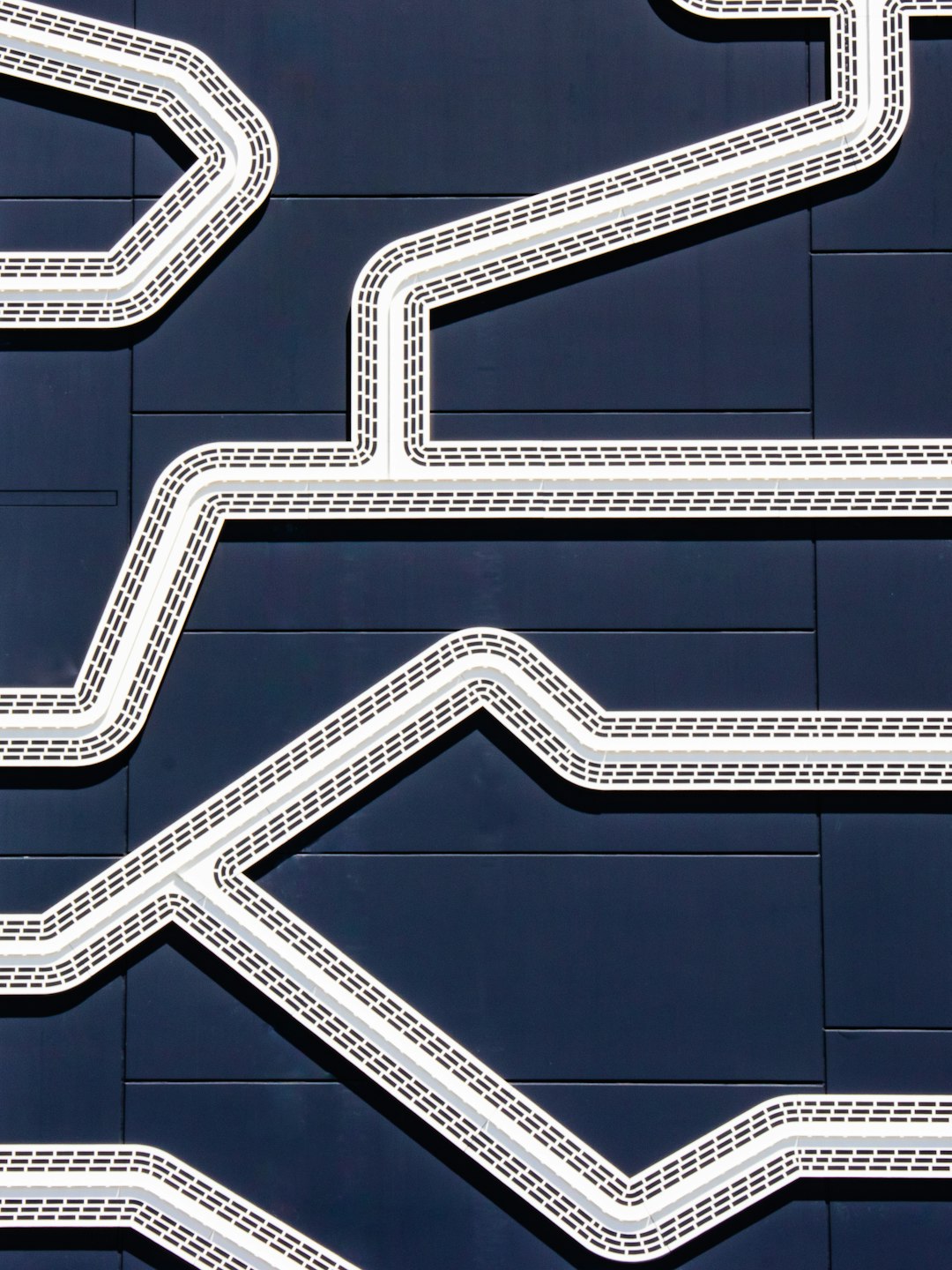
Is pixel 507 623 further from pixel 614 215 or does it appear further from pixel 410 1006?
pixel 614 215

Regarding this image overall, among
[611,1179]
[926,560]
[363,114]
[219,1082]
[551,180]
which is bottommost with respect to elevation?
[611,1179]

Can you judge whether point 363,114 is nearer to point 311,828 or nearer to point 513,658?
point 513,658

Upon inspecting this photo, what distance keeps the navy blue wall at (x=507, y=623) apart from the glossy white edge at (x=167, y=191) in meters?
0.18

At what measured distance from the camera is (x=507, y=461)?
702 centimetres

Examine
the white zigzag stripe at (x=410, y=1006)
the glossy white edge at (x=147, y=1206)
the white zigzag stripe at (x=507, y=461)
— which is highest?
the white zigzag stripe at (x=507, y=461)

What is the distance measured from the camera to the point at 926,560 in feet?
23.6

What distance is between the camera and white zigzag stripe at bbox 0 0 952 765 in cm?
703

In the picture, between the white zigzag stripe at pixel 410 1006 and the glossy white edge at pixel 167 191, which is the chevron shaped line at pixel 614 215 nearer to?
the glossy white edge at pixel 167 191

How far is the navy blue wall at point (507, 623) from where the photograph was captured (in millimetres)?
7004

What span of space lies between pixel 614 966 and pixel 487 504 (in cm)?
307

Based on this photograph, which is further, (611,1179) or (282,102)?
(282,102)

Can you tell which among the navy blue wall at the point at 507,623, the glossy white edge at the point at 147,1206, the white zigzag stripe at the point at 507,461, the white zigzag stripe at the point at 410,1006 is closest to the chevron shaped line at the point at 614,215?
the white zigzag stripe at the point at 507,461

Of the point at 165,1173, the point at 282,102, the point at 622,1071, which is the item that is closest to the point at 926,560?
the point at 622,1071

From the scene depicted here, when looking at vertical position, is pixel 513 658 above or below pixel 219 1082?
above
